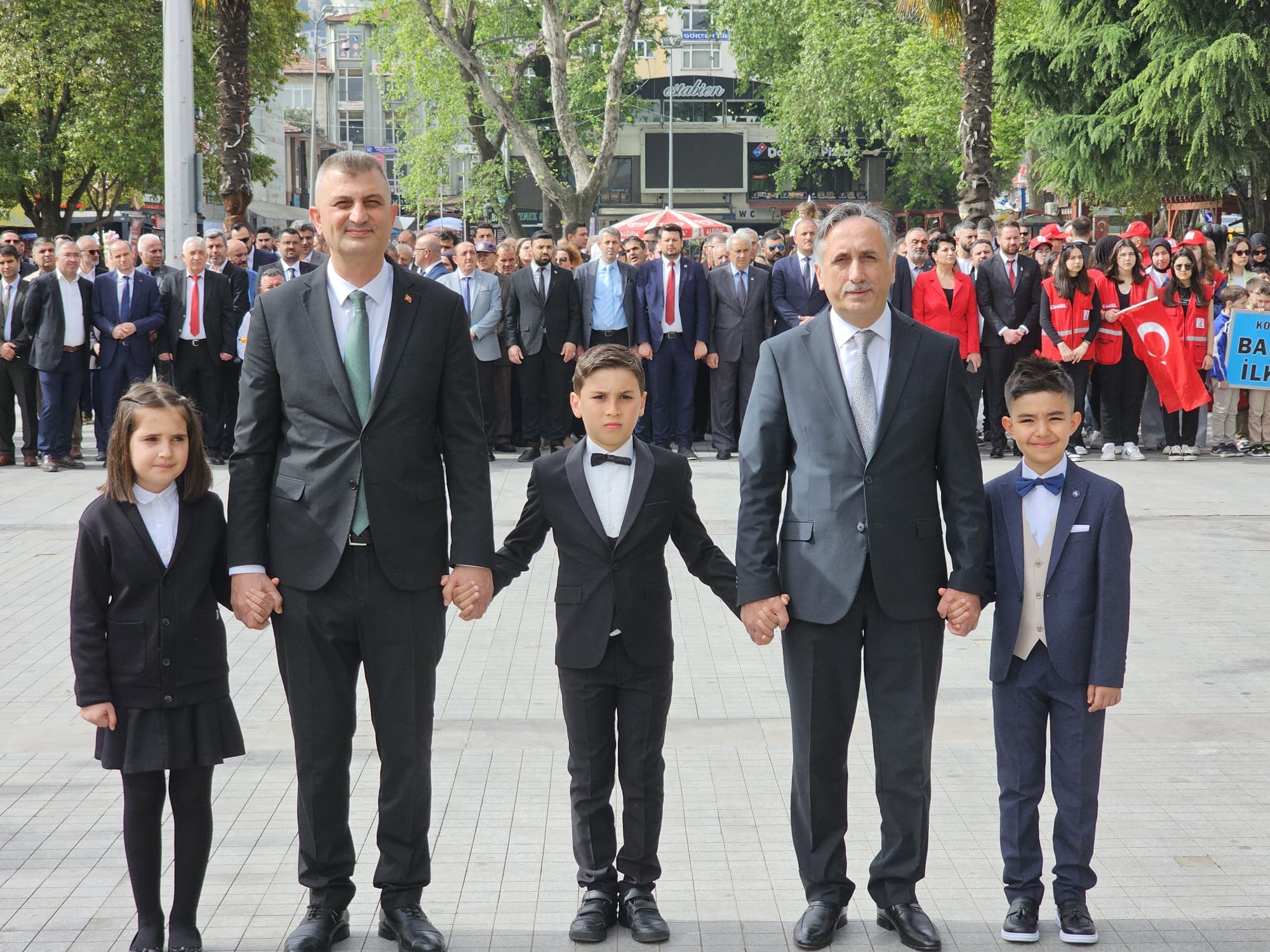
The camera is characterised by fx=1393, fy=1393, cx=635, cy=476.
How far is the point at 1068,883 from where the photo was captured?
12.8 ft

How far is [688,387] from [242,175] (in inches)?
303

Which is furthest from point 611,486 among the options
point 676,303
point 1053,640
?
point 676,303

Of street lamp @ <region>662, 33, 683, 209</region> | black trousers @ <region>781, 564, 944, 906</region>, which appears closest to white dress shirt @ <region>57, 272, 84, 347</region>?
black trousers @ <region>781, 564, 944, 906</region>

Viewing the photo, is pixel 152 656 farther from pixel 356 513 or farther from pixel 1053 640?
pixel 1053 640

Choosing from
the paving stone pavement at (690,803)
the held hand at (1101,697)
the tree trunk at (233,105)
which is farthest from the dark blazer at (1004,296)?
the held hand at (1101,697)

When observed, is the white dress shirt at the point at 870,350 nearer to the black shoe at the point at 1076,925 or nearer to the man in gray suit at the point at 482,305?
the black shoe at the point at 1076,925

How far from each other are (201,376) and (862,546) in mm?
11006

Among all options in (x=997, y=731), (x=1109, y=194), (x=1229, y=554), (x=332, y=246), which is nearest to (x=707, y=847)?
(x=997, y=731)

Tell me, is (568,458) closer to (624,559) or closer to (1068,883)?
(624,559)

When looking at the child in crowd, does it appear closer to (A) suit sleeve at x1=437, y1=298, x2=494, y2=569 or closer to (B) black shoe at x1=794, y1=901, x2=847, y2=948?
(B) black shoe at x1=794, y1=901, x2=847, y2=948

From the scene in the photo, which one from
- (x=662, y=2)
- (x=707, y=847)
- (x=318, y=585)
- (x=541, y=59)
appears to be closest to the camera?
(x=318, y=585)

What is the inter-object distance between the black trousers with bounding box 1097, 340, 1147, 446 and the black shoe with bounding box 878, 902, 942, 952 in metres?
Answer: 10.9

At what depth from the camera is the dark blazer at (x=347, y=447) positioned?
3.75 m

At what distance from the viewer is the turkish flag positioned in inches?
539
